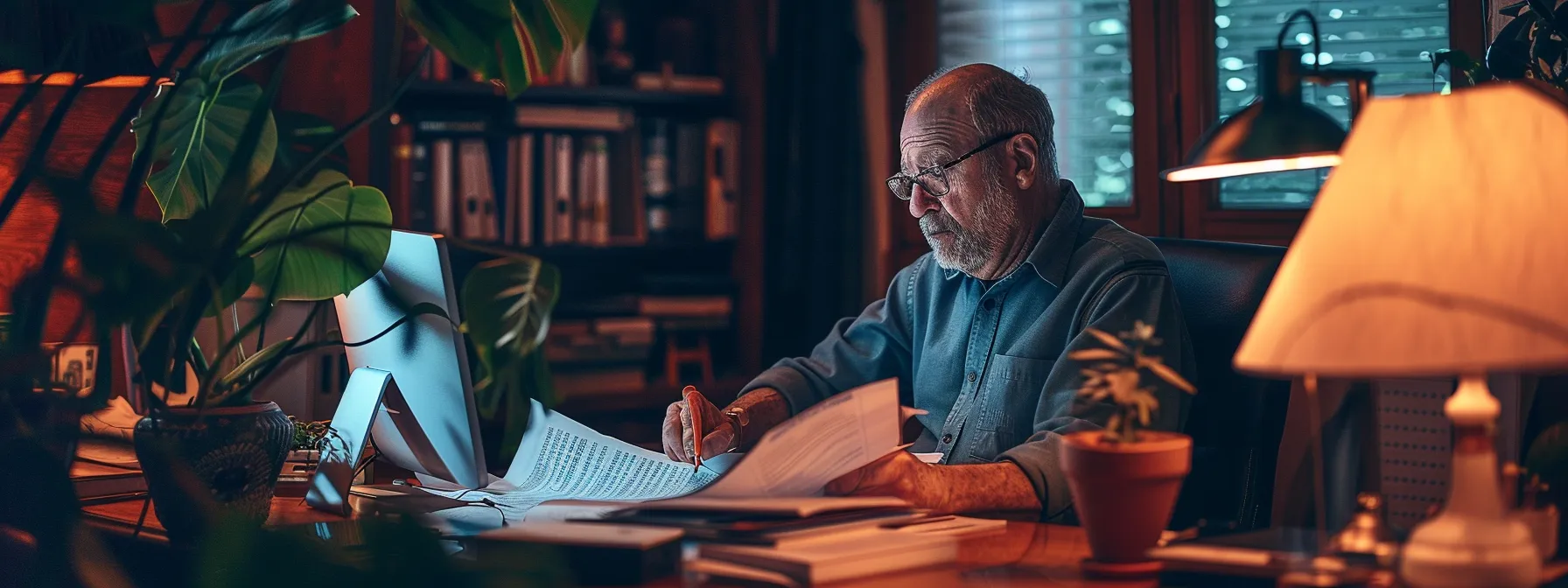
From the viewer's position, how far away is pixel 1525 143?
30.5 inches

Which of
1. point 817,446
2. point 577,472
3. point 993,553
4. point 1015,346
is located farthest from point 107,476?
point 1015,346

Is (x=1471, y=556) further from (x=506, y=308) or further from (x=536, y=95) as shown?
(x=536, y=95)

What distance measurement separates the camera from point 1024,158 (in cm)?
185

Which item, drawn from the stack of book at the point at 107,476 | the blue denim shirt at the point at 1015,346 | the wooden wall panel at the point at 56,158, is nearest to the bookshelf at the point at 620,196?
the wooden wall panel at the point at 56,158

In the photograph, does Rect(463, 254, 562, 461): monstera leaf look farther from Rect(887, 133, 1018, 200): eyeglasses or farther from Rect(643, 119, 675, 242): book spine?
Rect(643, 119, 675, 242): book spine

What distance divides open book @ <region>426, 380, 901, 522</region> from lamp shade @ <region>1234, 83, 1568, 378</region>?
349mm

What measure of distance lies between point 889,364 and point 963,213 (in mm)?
323

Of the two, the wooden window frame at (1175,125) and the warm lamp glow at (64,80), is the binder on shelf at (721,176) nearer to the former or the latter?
the wooden window frame at (1175,125)

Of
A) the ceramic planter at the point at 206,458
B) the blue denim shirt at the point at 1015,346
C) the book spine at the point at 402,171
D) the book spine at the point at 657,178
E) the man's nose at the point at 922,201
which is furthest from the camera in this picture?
the book spine at the point at 657,178

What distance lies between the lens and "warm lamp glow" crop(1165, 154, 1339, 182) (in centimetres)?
154

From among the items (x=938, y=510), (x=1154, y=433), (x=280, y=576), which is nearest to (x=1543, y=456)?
(x=1154, y=433)

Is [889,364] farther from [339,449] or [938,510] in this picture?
[339,449]

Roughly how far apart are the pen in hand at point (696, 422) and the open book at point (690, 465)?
26mm

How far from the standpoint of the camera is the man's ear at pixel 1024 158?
184 cm
